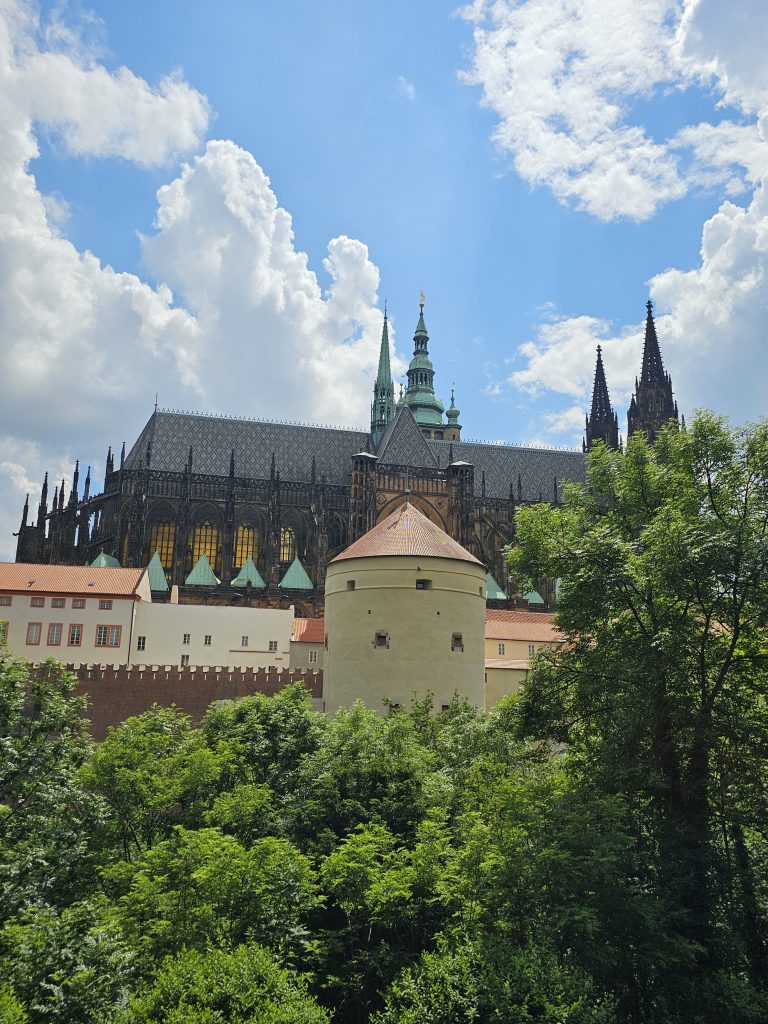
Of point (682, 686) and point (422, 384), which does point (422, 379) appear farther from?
point (682, 686)

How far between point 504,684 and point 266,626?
614 inches

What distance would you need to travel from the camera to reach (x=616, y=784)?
71.5ft

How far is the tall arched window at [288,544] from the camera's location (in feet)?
280

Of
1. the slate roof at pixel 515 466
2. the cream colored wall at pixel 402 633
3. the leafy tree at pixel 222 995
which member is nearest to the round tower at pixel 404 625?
the cream colored wall at pixel 402 633

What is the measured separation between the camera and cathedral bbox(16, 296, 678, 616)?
7812 cm

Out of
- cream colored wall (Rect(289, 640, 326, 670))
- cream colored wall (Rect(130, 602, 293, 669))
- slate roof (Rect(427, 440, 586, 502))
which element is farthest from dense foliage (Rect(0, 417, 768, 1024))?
slate roof (Rect(427, 440, 586, 502))

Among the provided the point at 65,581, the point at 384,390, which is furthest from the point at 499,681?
the point at 384,390

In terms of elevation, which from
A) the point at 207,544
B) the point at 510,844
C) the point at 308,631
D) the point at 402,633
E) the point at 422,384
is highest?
the point at 422,384

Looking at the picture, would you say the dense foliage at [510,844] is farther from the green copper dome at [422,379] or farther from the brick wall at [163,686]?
the green copper dome at [422,379]

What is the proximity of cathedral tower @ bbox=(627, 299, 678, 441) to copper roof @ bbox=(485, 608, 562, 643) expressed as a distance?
57179 millimetres

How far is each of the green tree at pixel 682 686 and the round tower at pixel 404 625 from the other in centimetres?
1432

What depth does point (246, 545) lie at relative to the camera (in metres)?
85.5

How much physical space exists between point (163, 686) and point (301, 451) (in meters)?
52.1

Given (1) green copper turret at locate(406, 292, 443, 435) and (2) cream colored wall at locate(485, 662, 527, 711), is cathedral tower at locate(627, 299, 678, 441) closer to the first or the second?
(1) green copper turret at locate(406, 292, 443, 435)
